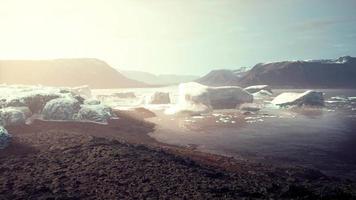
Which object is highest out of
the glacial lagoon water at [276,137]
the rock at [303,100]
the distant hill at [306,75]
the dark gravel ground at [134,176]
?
the distant hill at [306,75]

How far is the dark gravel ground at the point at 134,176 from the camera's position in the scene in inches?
549

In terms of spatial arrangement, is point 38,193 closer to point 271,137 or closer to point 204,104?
point 271,137

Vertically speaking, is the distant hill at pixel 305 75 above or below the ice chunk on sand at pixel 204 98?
above

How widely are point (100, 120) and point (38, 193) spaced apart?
18.9m

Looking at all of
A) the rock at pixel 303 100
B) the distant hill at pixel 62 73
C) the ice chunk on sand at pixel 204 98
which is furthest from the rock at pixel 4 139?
the distant hill at pixel 62 73

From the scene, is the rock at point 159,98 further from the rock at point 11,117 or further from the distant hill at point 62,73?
the distant hill at point 62,73

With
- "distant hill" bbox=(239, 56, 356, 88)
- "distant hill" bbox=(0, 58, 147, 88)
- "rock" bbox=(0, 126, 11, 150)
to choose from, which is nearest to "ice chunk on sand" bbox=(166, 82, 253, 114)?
"rock" bbox=(0, 126, 11, 150)

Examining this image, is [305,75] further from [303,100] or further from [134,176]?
[134,176]

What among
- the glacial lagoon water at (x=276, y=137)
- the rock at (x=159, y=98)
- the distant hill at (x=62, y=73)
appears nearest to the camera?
the glacial lagoon water at (x=276, y=137)

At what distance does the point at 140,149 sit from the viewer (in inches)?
781

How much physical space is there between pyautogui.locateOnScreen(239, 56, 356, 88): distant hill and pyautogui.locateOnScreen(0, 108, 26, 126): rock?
126177 mm

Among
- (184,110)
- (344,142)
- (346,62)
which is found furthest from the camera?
(346,62)

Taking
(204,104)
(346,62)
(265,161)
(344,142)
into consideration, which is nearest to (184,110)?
Result: (204,104)

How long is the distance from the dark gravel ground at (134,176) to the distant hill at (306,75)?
132 metres
